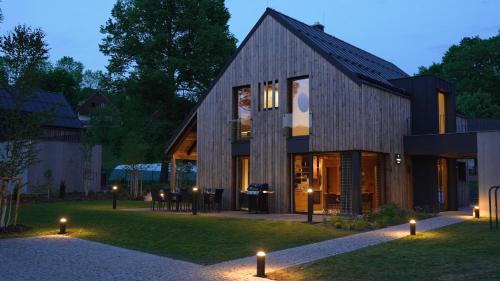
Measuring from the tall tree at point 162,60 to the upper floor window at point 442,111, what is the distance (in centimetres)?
A: 1427

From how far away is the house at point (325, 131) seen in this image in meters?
15.9

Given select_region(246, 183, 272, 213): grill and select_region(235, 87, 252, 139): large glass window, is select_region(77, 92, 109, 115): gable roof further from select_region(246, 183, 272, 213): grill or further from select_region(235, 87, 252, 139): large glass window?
select_region(246, 183, 272, 213): grill

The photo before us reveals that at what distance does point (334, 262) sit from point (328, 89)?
919 cm

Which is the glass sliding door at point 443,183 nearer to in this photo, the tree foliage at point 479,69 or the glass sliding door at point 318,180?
the glass sliding door at point 318,180

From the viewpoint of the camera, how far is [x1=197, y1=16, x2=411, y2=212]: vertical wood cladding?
1581cm

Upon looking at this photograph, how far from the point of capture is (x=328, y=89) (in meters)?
16.2

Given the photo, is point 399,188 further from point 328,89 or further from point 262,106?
point 262,106

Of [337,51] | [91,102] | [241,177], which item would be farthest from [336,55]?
[91,102]

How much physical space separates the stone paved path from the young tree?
214 cm

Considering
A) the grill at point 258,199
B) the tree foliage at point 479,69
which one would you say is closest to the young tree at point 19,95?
the grill at point 258,199

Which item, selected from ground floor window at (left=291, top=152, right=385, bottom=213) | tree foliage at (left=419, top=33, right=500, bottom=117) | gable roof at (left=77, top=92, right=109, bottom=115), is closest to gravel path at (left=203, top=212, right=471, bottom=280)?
ground floor window at (left=291, top=152, right=385, bottom=213)

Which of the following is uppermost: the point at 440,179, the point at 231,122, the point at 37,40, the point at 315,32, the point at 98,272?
the point at 315,32

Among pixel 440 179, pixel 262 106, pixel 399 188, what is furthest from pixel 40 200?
pixel 440 179

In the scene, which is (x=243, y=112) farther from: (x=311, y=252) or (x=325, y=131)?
(x=311, y=252)
